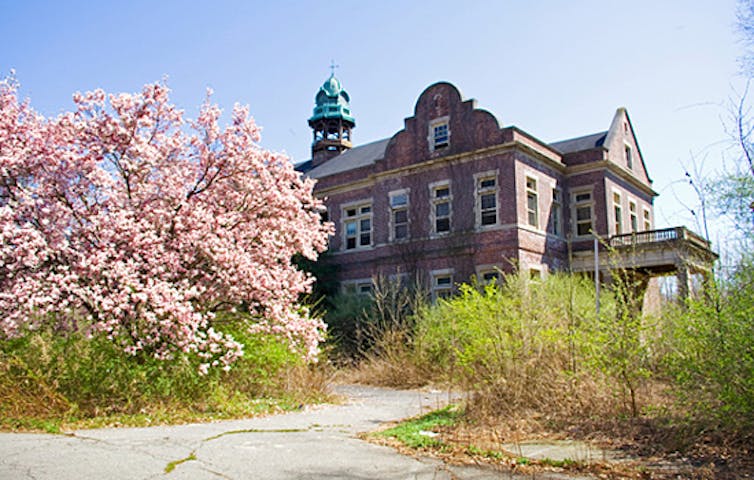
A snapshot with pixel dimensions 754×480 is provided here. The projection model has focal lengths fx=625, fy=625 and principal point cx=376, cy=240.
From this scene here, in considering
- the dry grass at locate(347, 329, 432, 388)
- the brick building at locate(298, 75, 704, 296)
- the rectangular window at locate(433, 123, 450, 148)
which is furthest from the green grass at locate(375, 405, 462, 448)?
the rectangular window at locate(433, 123, 450, 148)

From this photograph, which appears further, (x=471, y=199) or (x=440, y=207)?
(x=440, y=207)

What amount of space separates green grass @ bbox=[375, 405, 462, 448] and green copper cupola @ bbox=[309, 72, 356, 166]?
98.2ft

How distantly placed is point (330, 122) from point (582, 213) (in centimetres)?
1801

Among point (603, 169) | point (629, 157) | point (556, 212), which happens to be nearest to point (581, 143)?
point (603, 169)

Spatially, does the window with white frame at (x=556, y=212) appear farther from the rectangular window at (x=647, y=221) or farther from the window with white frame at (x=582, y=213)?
Answer: the rectangular window at (x=647, y=221)

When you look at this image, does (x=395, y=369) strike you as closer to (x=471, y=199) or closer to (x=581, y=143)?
(x=471, y=199)

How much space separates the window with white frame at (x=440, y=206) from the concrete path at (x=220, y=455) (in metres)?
17.5

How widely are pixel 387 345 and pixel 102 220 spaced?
7.02 m

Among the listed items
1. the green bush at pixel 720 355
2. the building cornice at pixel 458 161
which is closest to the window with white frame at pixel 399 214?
the building cornice at pixel 458 161

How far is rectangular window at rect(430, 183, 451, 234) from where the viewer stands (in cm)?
2541

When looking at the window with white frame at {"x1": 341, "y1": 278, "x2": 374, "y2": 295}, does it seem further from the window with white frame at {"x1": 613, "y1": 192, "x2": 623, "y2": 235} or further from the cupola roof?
the cupola roof

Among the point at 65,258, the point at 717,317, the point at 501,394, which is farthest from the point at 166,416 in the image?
the point at 717,317

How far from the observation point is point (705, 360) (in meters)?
5.93

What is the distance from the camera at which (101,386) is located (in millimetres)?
8570
